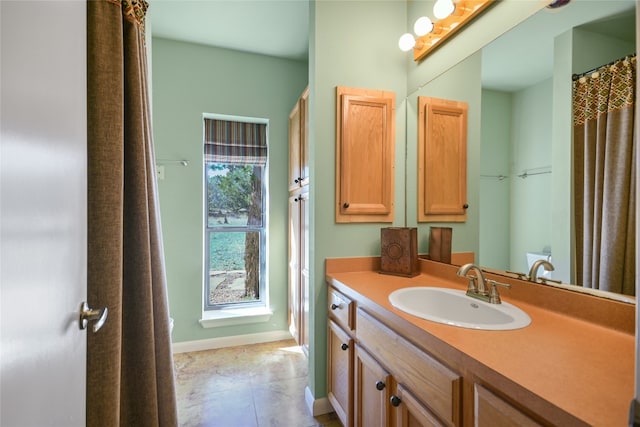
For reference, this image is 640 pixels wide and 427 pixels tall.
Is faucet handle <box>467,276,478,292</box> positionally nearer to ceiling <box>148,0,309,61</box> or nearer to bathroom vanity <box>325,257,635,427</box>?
bathroom vanity <box>325,257,635,427</box>

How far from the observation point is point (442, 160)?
5.44 feet

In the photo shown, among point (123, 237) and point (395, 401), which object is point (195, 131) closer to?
point (123, 237)

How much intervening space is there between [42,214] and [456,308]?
138cm

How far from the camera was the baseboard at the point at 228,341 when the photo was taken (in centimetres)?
251

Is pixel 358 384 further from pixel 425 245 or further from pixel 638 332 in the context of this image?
pixel 638 332

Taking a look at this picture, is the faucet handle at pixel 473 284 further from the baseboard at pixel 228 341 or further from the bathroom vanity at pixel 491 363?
the baseboard at pixel 228 341

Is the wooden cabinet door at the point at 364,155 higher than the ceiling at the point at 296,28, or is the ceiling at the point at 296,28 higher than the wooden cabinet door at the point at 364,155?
the ceiling at the point at 296,28

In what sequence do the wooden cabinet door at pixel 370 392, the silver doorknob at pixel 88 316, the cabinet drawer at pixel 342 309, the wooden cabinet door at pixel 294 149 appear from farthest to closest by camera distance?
the wooden cabinet door at pixel 294 149 → the cabinet drawer at pixel 342 309 → the wooden cabinet door at pixel 370 392 → the silver doorknob at pixel 88 316

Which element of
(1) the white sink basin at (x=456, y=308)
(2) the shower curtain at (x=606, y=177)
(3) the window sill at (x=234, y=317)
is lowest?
(3) the window sill at (x=234, y=317)

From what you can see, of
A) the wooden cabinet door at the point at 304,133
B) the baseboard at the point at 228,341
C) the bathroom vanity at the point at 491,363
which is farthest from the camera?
the baseboard at the point at 228,341

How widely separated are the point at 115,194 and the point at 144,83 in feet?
1.68

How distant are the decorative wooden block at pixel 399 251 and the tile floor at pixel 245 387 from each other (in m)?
0.95

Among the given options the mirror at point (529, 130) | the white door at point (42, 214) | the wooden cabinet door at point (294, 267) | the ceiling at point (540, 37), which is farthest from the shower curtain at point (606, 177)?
the wooden cabinet door at point (294, 267)

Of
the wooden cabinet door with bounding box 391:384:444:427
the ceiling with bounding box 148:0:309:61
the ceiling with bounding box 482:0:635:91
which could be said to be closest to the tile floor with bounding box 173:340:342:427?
the wooden cabinet door with bounding box 391:384:444:427
